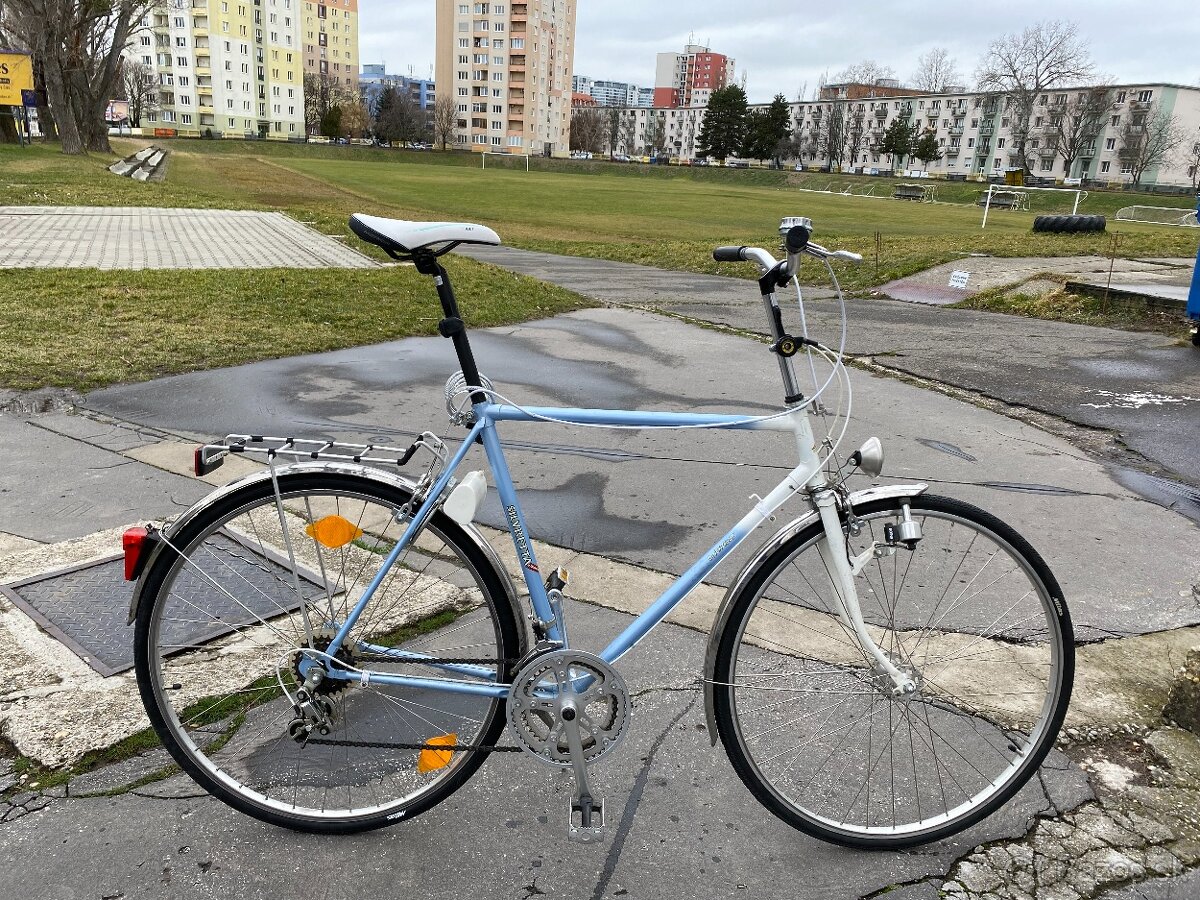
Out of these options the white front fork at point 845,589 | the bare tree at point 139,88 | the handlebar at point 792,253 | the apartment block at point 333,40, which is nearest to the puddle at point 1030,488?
the white front fork at point 845,589

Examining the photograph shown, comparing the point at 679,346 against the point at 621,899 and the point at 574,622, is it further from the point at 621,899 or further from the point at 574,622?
the point at 621,899

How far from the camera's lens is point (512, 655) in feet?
7.52

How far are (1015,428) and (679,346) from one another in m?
3.57

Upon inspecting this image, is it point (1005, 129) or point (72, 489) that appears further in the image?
point (1005, 129)

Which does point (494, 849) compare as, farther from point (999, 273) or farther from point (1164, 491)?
point (999, 273)

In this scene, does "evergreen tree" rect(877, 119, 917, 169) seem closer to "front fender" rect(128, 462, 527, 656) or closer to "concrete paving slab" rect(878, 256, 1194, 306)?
"concrete paving slab" rect(878, 256, 1194, 306)

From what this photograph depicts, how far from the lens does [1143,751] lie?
106 inches

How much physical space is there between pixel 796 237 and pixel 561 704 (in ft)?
4.27

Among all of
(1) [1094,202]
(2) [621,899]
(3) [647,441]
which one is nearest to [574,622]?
(2) [621,899]

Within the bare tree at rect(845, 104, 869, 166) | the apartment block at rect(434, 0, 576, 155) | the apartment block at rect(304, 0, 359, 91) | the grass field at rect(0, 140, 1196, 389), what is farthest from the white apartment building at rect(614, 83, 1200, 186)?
the apartment block at rect(304, 0, 359, 91)

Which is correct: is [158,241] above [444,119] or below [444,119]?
below

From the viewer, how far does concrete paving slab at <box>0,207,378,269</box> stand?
1275cm

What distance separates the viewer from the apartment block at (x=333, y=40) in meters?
145

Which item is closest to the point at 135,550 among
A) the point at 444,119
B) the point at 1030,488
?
the point at 1030,488
